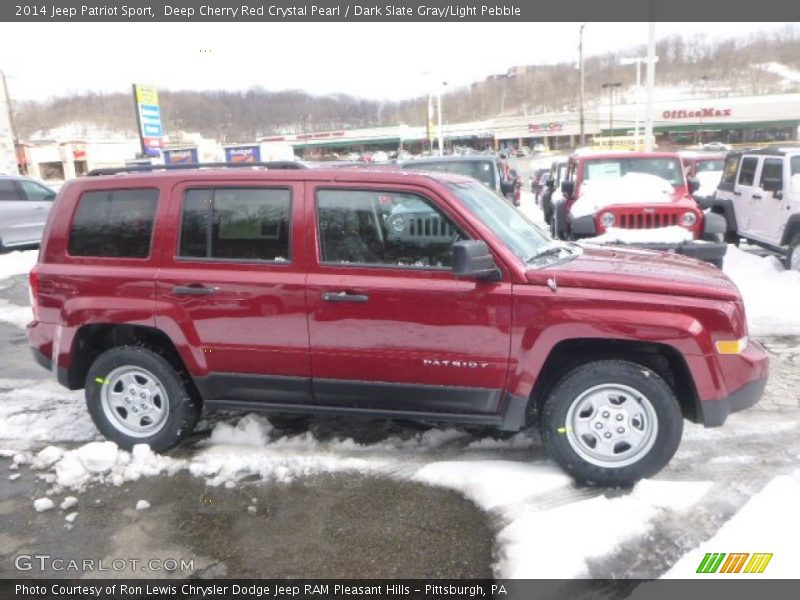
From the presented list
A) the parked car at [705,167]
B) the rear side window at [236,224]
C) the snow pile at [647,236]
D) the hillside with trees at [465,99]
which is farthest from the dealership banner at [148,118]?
the rear side window at [236,224]

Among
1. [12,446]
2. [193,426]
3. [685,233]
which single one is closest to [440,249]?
[193,426]

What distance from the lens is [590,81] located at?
137000mm

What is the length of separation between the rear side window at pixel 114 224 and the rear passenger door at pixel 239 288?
0.67 feet

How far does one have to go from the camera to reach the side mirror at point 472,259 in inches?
132

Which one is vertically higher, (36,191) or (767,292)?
(36,191)

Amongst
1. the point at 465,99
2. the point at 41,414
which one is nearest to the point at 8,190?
the point at 41,414

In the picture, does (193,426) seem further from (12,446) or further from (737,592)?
(737,592)

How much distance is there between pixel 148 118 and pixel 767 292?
87.4 ft

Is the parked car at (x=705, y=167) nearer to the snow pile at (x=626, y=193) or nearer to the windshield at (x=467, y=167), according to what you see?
the snow pile at (x=626, y=193)

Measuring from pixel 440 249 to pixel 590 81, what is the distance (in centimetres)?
14808

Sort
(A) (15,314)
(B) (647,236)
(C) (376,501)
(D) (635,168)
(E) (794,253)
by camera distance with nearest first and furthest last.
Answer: (C) (376,501)
(B) (647,236)
(E) (794,253)
(A) (15,314)
(D) (635,168)

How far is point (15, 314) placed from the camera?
8.90 meters

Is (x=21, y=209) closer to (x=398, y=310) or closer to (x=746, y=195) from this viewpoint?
(x=398, y=310)

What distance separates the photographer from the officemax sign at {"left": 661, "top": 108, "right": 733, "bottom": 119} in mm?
88438
